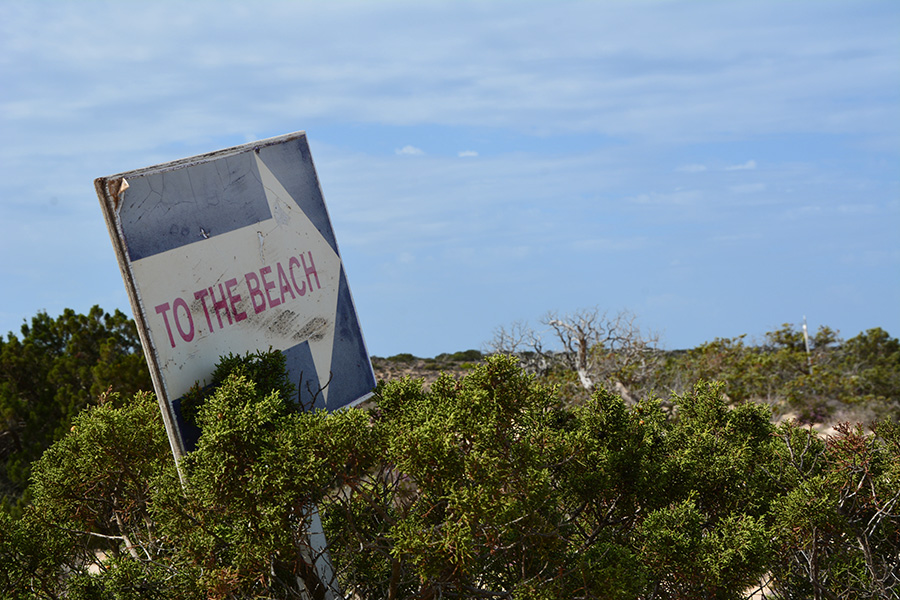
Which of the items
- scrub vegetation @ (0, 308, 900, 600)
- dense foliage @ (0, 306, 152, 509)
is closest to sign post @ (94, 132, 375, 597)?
scrub vegetation @ (0, 308, 900, 600)

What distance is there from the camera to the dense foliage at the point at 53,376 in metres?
15.9

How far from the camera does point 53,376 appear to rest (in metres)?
17.2

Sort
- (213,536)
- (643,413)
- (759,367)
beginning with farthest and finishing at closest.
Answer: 1. (759,367)
2. (643,413)
3. (213,536)

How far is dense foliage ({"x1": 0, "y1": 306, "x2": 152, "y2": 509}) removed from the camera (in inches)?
625

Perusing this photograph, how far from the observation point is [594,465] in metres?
5.67

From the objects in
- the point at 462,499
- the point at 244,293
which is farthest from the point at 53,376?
the point at 462,499

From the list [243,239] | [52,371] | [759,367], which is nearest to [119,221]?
[243,239]

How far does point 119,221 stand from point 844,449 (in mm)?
5516

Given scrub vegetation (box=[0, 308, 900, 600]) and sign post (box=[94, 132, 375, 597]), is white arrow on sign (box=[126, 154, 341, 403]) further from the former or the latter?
scrub vegetation (box=[0, 308, 900, 600])

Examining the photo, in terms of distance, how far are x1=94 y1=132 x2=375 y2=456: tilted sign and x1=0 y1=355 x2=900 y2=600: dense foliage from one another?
0.32 meters

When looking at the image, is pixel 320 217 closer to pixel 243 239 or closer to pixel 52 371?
pixel 243 239

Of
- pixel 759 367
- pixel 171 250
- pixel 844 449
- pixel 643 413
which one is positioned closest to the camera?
pixel 171 250

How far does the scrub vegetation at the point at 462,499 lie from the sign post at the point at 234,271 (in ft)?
0.96

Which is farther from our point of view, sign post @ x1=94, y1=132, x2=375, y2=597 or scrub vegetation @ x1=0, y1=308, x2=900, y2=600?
sign post @ x1=94, y1=132, x2=375, y2=597
